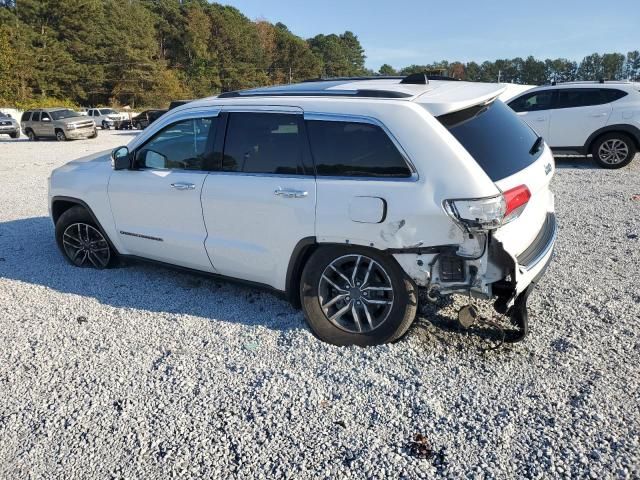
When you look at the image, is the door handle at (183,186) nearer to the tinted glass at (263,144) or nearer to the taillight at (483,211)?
the tinted glass at (263,144)

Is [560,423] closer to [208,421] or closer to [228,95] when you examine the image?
[208,421]

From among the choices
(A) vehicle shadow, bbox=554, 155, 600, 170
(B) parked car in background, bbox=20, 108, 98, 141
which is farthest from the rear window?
(B) parked car in background, bbox=20, 108, 98, 141

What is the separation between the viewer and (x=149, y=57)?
73.6m

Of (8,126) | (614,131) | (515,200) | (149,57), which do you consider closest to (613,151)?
(614,131)

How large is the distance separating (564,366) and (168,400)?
2.42 meters

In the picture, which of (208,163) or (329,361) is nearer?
(329,361)

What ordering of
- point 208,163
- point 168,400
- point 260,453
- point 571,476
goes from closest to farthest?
point 571,476 → point 260,453 → point 168,400 → point 208,163

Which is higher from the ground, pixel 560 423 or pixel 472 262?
pixel 472 262

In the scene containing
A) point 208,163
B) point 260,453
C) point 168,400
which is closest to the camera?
point 260,453

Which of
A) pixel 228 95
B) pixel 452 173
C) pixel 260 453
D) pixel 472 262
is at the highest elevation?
pixel 228 95

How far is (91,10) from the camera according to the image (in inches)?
2506

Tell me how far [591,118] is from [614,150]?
0.84m

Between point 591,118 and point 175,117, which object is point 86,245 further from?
point 591,118

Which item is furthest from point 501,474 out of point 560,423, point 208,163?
point 208,163
